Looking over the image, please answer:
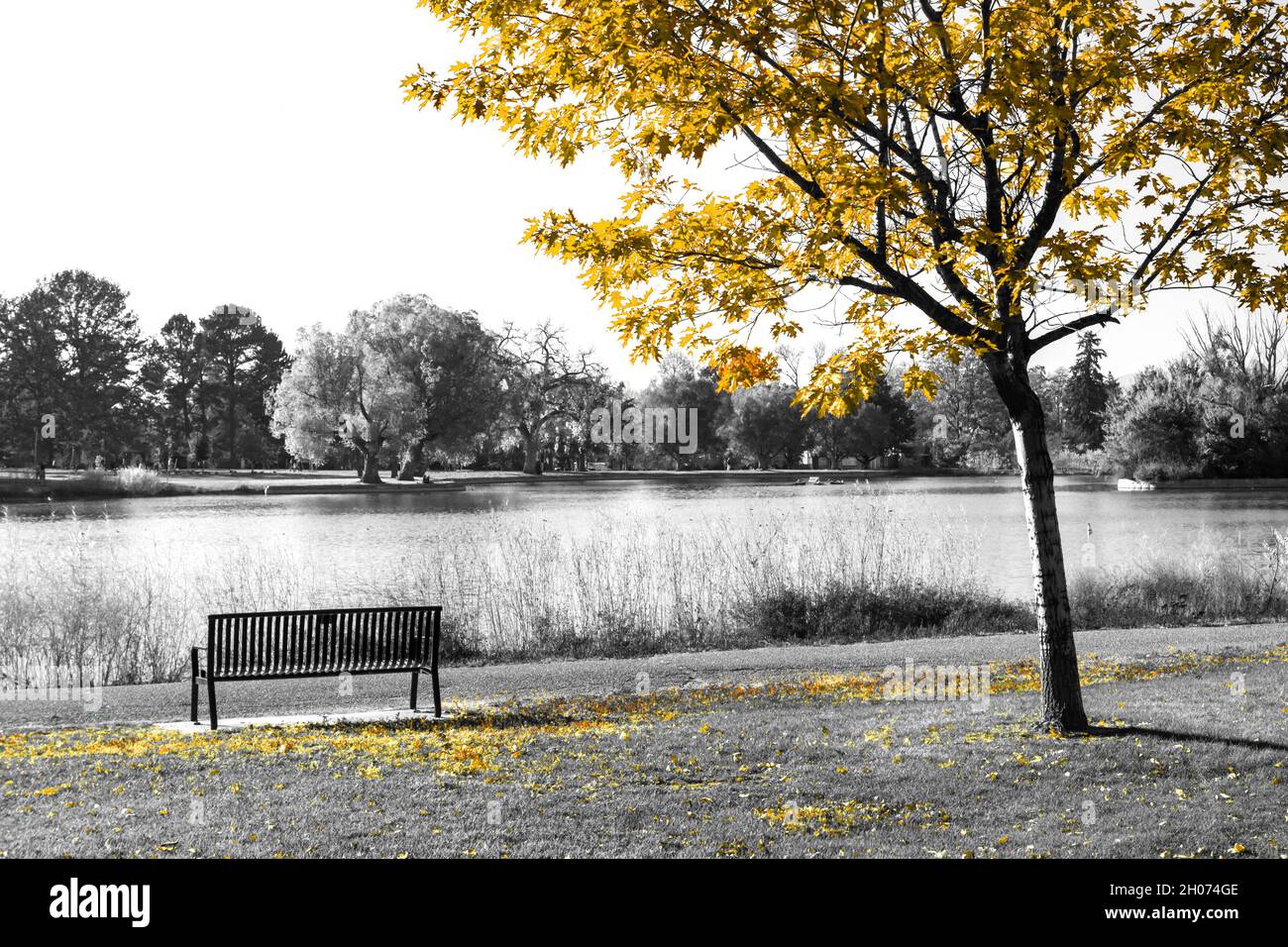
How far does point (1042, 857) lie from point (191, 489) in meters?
64.6

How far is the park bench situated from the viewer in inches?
408

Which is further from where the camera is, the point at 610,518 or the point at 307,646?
the point at 610,518

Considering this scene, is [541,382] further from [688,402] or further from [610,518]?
[610,518]

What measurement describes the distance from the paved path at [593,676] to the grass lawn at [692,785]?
164 centimetres

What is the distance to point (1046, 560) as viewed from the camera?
8.98 metres

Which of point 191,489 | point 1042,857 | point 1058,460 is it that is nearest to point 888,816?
point 1042,857

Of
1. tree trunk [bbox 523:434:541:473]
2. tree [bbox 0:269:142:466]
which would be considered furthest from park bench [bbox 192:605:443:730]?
tree trunk [bbox 523:434:541:473]

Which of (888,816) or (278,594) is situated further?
(278,594)

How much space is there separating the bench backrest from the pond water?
11.3 metres

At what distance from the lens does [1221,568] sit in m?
20.7

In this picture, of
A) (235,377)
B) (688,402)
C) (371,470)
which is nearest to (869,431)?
(688,402)

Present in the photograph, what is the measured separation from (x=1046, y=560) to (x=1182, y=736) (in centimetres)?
164
